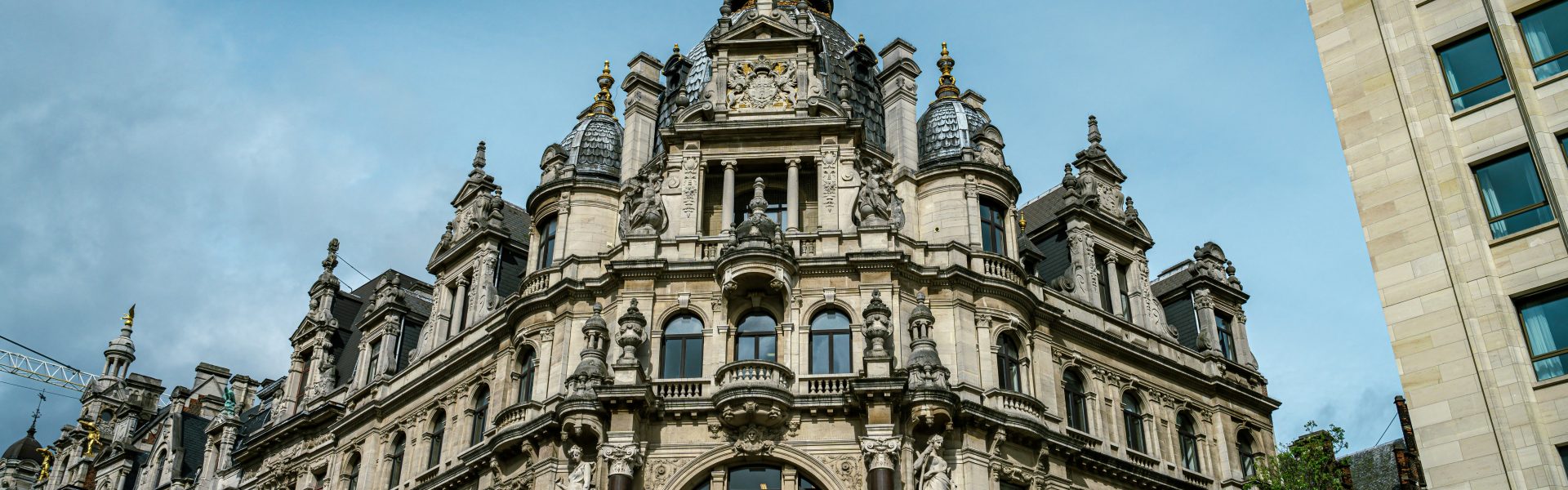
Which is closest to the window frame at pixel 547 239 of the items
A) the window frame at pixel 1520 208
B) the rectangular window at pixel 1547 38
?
the window frame at pixel 1520 208

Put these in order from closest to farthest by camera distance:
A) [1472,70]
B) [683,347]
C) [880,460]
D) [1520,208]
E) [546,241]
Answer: [1520,208] < [1472,70] < [880,460] < [683,347] < [546,241]

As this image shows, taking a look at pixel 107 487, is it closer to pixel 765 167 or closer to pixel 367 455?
pixel 367 455

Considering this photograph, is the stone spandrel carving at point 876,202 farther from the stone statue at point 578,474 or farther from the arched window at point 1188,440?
the arched window at point 1188,440

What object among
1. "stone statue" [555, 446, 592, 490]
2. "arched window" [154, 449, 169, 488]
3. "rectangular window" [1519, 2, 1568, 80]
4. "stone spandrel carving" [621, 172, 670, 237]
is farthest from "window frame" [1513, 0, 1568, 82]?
"arched window" [154, 449, 169, 488]

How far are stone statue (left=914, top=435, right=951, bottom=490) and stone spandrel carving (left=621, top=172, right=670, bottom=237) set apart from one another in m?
9.97

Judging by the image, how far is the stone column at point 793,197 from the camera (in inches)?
1641

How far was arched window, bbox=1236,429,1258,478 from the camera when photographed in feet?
156

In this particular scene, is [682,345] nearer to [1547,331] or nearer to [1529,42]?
[1547,331]

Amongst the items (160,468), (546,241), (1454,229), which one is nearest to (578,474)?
(546,241)

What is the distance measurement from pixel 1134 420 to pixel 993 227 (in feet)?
24.0

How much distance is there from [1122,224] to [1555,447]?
22.2 metres

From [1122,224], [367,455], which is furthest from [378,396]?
[1122,224]

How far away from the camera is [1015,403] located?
39.9m

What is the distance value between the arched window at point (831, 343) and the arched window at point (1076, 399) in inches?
288
